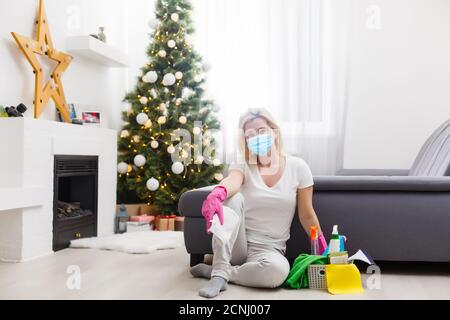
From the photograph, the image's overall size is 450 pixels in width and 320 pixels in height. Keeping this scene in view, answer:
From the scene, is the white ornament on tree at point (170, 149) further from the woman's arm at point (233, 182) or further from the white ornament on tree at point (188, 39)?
the woman's arm at point (233, 182)

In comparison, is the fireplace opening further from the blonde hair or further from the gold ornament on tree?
the blonde hair

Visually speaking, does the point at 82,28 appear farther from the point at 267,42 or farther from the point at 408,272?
the point at 408,272

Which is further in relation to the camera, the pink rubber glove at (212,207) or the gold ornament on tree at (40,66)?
the gold ornament on tree at (40,66)

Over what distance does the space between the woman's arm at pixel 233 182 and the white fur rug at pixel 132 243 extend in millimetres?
1160

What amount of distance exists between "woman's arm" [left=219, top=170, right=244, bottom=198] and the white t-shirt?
3 centimetres

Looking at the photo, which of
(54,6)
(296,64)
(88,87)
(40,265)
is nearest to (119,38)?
(88,87)

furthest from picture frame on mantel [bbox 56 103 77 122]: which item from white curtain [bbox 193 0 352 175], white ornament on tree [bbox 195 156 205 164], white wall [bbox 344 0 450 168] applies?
white wall [bbox 344 0 450 168]

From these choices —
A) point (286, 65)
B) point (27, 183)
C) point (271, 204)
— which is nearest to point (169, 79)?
point (286, 65)

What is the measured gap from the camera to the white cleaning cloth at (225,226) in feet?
7.45

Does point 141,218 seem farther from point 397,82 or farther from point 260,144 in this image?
point 397,82

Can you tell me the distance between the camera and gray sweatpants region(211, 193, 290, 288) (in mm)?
2336

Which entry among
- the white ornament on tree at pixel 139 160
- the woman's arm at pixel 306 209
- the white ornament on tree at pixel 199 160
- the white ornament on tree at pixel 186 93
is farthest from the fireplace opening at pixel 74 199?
the woman's arm at pixel 306 209

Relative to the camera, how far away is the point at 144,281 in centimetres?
255

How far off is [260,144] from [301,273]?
623mm
